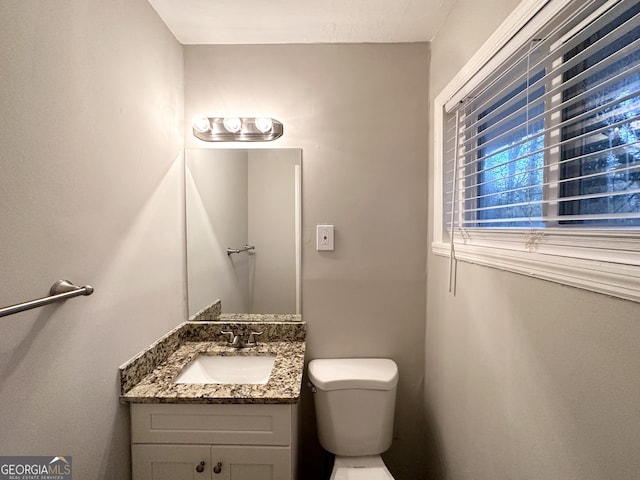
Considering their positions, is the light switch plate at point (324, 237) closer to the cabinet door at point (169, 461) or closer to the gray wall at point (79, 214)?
the gray wall at point (79, 214)

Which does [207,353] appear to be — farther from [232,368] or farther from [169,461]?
[169,461]

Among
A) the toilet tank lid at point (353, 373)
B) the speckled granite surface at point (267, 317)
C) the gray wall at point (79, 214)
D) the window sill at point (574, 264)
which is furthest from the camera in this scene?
the speckled granite surface at point (267, 317)

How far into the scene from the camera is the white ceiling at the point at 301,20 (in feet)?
4.30

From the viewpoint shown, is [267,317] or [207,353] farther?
[267,317]

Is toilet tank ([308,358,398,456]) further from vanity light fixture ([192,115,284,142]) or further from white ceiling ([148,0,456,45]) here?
white ceiling ([148,0,456,45])

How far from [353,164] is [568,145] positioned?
939 mm

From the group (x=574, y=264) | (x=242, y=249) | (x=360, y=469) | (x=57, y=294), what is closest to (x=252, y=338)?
(x=242, y=249)

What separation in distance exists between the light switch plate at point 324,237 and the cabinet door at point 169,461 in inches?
37.8

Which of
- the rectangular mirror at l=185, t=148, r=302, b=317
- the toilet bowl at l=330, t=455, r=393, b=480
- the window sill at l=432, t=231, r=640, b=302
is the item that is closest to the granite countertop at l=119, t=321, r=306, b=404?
the rectangular mirror at l=185, t=148, r=302, b=317

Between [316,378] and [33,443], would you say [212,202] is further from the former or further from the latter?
[33,443]

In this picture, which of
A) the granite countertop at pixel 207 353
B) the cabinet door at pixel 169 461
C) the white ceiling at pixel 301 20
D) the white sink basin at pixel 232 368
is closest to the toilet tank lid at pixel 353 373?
the granite countertop at pixel 207 353

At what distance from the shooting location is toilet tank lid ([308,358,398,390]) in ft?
4.68

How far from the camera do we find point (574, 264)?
2.21ft

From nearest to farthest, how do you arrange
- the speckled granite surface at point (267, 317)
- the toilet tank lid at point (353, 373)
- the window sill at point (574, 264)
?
the window sill at point (574, 264) < the toilet tank lid at point (353, 373) < the speckled granite surface at point (267, 317)
